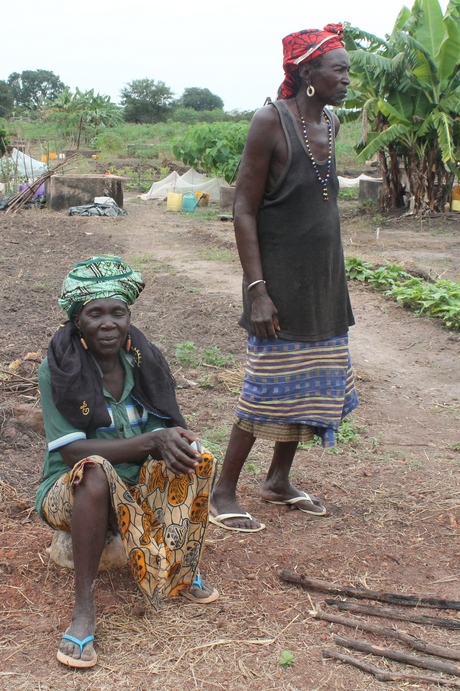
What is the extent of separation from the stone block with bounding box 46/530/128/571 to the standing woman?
0.55m

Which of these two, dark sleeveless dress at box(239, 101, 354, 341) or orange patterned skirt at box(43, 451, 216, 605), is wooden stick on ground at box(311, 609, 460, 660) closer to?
orange patterned skirt at box(43, 451, 216, 605)

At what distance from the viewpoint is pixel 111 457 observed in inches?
96.9

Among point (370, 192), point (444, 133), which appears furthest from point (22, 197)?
point (444, 133)

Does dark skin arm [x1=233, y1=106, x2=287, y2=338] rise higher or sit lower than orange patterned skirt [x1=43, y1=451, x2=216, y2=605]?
higher

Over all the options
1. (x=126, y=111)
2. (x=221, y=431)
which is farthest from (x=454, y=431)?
(x=126, y=111)

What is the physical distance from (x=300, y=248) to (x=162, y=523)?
1.20m

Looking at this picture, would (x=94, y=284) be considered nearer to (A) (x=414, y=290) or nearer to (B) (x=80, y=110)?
(A) (x=414, y=290)

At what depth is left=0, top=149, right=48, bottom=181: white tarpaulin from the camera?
1694 centimetres

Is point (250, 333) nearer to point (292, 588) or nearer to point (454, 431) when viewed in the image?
point (292, 588)

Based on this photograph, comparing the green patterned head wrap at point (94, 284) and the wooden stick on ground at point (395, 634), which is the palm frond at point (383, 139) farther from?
the wooden stick on ground at point (395, 634)

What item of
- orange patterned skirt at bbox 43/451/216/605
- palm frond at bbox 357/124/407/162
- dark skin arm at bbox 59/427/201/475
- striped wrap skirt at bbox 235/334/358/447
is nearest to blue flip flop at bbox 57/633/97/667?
orange patterned skirt at bbox 43/451/216/605

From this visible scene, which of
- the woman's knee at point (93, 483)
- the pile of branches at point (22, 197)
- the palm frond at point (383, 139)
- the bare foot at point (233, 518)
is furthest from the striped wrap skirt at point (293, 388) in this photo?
the pile of branches at point (22, 197)

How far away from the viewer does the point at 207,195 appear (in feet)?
56.4

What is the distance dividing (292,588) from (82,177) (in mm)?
13524
